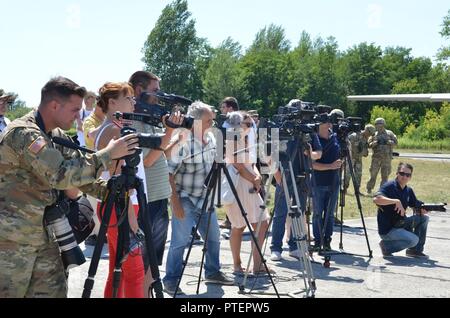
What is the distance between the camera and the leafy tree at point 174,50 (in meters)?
71.3

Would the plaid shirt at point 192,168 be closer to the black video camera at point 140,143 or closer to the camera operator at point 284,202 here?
the camera operator at point 284,202

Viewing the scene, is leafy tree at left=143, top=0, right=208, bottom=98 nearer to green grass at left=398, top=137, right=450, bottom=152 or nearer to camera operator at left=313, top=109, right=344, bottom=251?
green grass at left=398, top=137, right=450, bottom=152

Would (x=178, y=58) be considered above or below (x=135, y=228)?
above

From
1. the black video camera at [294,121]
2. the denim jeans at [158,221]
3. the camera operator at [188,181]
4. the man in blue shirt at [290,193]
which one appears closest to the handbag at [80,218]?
the denim jeans at [158,221]

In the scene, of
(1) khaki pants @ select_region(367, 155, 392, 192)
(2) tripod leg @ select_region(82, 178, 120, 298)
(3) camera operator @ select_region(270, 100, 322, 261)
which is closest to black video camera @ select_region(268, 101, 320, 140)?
(3) camera operator @ select_region(270, 100, 322, 261)

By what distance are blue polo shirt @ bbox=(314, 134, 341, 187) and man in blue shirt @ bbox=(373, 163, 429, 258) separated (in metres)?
0.64

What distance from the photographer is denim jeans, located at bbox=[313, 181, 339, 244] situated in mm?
8391

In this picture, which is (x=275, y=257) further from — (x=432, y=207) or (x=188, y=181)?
(x=432, y=207)

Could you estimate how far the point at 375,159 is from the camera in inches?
632

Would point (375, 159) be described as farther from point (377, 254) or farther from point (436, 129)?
point (436, 129)

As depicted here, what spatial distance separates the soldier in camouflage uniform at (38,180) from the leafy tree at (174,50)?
221ft

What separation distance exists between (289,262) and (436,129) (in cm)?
4728
